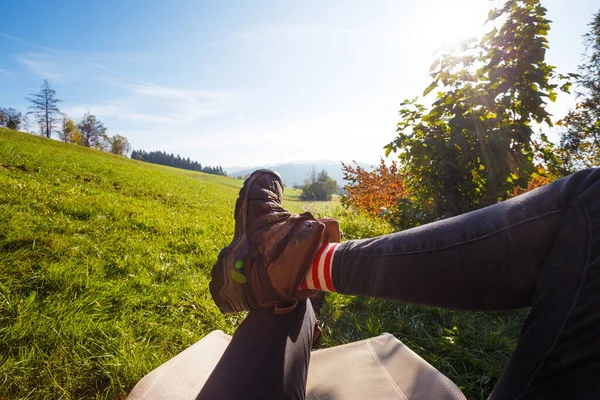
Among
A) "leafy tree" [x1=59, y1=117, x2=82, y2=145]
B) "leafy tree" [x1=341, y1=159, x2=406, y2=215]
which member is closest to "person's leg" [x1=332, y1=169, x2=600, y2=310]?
"leafy tree" [x1=341, y1=159, x2=406, y2=215]

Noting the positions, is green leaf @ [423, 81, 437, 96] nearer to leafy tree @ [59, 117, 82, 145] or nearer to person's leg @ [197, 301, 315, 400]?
person's leg @ [197, 301, 315, 400]

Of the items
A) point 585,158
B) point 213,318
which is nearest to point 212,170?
point 585,158

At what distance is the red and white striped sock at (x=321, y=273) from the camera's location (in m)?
1.33

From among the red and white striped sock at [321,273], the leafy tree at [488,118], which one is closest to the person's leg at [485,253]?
the red and white striped sock at [321,273]

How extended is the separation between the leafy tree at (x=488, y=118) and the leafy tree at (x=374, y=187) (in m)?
2.70

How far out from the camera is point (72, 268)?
7.45 feet

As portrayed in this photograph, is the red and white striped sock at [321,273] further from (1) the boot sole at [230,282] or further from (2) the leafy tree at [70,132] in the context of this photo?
(2) the leafy tree at [70,132]

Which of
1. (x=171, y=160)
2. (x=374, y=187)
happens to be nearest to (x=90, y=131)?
(x=171, y=160)

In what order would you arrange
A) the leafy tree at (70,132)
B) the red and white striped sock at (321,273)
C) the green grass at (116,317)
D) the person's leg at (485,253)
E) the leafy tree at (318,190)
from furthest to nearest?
the leafy tree at (318,190) → the leafy tree at (70,132) → the green grass at (116,317) → the red and white striped sock at (321,273) → the person's leg at (485,253)

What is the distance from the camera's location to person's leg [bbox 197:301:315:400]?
0.94m

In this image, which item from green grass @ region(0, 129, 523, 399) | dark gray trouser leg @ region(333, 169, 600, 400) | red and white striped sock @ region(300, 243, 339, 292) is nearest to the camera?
dark gray trouser leg @ region(333, 169, 600, 400)

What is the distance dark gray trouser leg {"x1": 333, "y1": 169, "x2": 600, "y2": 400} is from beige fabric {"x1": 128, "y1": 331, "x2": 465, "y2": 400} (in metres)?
0.42

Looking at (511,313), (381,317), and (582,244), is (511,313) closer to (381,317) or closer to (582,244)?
(381,317)

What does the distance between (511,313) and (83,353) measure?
315 centimetres
